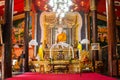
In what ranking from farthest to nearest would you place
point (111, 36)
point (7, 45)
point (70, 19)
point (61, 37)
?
point (70, 19) < point (61, 37) < point (111, 36) < point (7, 45)

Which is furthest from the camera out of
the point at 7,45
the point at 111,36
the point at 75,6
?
the point at 75,6

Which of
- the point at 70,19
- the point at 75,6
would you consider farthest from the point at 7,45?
the point at 70,19

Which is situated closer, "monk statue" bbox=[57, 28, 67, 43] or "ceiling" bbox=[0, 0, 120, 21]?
"ceiling" bbox=[0, 0, 120, 21]

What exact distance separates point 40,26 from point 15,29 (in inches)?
73.0

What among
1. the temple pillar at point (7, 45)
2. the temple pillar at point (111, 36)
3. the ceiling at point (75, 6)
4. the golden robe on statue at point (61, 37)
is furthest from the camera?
the golden robe on statue at point (61, 37)

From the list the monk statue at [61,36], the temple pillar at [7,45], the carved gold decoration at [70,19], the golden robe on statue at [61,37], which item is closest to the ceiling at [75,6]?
the carved gold decoration at [70,19]

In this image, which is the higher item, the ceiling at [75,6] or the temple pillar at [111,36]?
the ceiling at [75,6]

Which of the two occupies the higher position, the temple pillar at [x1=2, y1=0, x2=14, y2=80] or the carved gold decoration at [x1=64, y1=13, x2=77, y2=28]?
the carved gold decoration at [x1=64, y1=13, x2=77, y2=28]

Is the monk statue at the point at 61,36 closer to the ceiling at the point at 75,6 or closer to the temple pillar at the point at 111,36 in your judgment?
the ceiling at the point at 75,6

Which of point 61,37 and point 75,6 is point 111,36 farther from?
point 61,37

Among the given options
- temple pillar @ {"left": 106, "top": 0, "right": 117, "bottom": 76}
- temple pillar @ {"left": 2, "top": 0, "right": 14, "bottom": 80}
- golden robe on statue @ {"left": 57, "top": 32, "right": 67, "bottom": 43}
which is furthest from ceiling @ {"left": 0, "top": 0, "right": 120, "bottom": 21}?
temple pillar @ {"left": 2, "top": 0, "right": 14, "bottom": 80}

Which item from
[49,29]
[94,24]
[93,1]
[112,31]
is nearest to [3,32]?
[112,31]

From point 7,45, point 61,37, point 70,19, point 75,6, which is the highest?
point 75,6

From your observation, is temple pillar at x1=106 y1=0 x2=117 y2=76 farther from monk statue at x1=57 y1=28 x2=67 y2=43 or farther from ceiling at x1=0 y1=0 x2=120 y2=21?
monk statue at x1=57 y1=28 x2=67 y2=43
